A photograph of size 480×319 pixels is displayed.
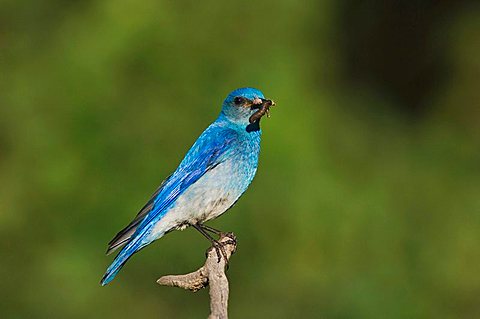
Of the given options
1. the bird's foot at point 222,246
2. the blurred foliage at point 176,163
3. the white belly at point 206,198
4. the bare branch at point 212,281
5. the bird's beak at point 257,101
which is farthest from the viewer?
the blurred foliage at point 176,163

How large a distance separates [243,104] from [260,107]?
0.12m

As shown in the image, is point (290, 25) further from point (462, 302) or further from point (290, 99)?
point (462, 302)

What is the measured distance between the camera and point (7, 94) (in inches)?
320

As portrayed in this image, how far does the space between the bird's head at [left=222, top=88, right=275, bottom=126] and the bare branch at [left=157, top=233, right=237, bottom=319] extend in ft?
2.33

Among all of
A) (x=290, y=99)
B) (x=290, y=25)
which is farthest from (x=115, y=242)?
(x=290, y=25)

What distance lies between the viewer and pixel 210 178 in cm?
482

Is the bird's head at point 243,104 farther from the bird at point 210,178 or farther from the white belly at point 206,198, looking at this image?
the white belly at point 206,198

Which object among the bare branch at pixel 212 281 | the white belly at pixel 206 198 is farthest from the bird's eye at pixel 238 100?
the bare branch at pixel 212 281

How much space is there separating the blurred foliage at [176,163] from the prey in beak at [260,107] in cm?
258

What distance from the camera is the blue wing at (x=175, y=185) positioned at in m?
4.45

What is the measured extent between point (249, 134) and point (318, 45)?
4222 mm

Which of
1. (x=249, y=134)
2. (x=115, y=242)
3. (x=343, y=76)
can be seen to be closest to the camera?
(x=115, y=242)

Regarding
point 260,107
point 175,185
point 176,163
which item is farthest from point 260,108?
point 176,163

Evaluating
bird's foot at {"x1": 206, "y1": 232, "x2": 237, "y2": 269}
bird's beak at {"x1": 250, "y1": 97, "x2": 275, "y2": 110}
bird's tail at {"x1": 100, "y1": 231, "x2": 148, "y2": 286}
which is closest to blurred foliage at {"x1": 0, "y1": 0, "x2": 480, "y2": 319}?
bird's foot at {"x1": 206, "y1": 232, "x2": 237, "y2": 269}
